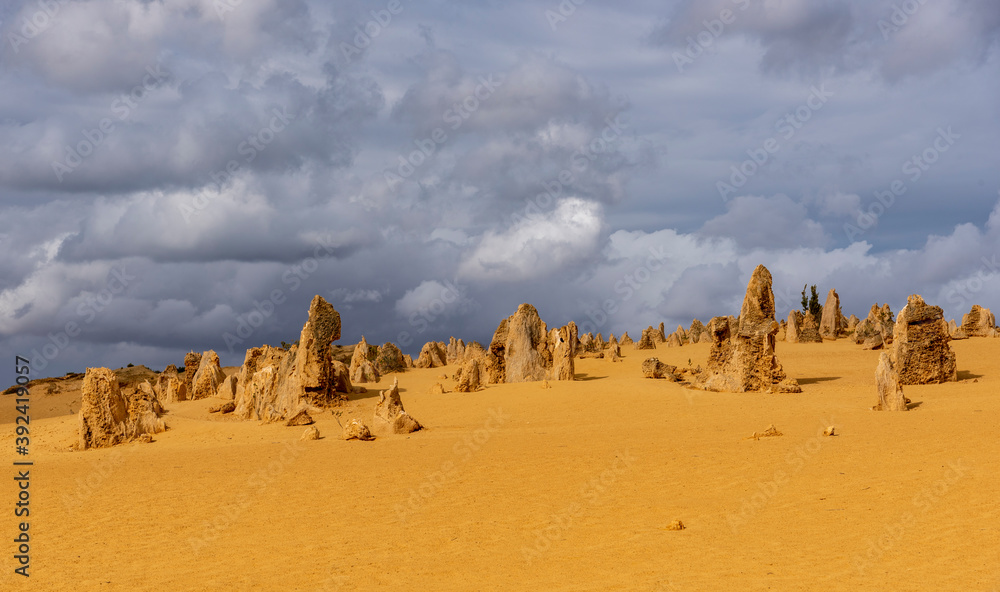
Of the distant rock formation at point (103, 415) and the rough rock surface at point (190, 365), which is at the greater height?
the rough rock surface at point (190, 365)

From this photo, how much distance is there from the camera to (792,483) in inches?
498

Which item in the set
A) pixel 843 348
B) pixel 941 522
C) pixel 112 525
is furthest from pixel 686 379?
pixel 112 525

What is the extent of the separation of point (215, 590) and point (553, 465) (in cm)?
728

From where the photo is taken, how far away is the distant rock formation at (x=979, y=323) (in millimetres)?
40722

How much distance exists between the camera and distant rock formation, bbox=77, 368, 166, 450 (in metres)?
19.8

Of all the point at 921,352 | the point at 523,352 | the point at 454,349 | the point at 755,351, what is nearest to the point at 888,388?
the point at 755,351

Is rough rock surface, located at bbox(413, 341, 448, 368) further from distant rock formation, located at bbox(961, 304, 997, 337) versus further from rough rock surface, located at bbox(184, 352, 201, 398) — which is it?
distant rock formation, located at bbox(961, 304, 997, 337)

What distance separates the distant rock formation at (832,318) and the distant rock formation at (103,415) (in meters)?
40.7

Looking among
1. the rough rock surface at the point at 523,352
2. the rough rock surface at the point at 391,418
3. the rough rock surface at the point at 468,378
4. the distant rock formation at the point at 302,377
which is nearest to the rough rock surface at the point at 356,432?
the rough rock surface at the point at 391,418

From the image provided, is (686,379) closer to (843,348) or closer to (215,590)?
(843,348)

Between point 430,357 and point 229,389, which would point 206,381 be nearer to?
point 229,389

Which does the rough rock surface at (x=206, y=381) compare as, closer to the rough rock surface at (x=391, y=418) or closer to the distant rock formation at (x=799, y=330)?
the rough rock surface at (x=391, y=418)

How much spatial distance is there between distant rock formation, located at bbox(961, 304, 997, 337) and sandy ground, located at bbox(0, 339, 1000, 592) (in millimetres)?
23788

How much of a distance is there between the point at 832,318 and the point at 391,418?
37.6 metres
